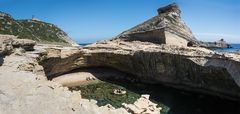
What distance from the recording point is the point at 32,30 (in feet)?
229

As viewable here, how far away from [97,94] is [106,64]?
36.1 ft

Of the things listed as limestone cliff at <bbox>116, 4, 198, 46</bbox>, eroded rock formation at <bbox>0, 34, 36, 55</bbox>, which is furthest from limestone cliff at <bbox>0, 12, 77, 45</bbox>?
limestone cliff at <bbox>116, 4, 198, 46</bbox>

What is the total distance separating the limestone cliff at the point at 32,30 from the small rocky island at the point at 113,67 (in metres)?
19.7

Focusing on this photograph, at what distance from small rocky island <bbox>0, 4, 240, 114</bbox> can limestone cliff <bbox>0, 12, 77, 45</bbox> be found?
19745mm

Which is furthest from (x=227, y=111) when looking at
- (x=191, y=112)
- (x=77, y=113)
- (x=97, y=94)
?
(x=77, y=113)

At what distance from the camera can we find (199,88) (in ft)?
103

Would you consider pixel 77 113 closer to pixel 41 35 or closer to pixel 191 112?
pixel 191 112

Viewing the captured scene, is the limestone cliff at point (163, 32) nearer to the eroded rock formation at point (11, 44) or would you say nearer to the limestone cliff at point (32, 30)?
the eroded rock formation at point (11, 44)

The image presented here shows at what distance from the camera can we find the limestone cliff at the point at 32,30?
2324 inches

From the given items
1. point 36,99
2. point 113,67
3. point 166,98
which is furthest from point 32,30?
point 36,99

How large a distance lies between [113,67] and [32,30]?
119 ft

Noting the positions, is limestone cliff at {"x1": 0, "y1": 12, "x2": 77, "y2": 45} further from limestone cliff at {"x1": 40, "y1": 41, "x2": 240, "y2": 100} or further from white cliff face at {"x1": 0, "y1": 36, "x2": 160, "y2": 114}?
white cliff face at {"x1": 0, "y1": 36, "x2": 160, "y2": 114}

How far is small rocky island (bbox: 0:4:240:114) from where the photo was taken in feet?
49.9

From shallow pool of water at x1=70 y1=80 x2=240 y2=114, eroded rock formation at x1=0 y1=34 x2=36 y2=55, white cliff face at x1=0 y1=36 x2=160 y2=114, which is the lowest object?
shallow pool of water at x1=70 y1=80 x2=240 y2=114
